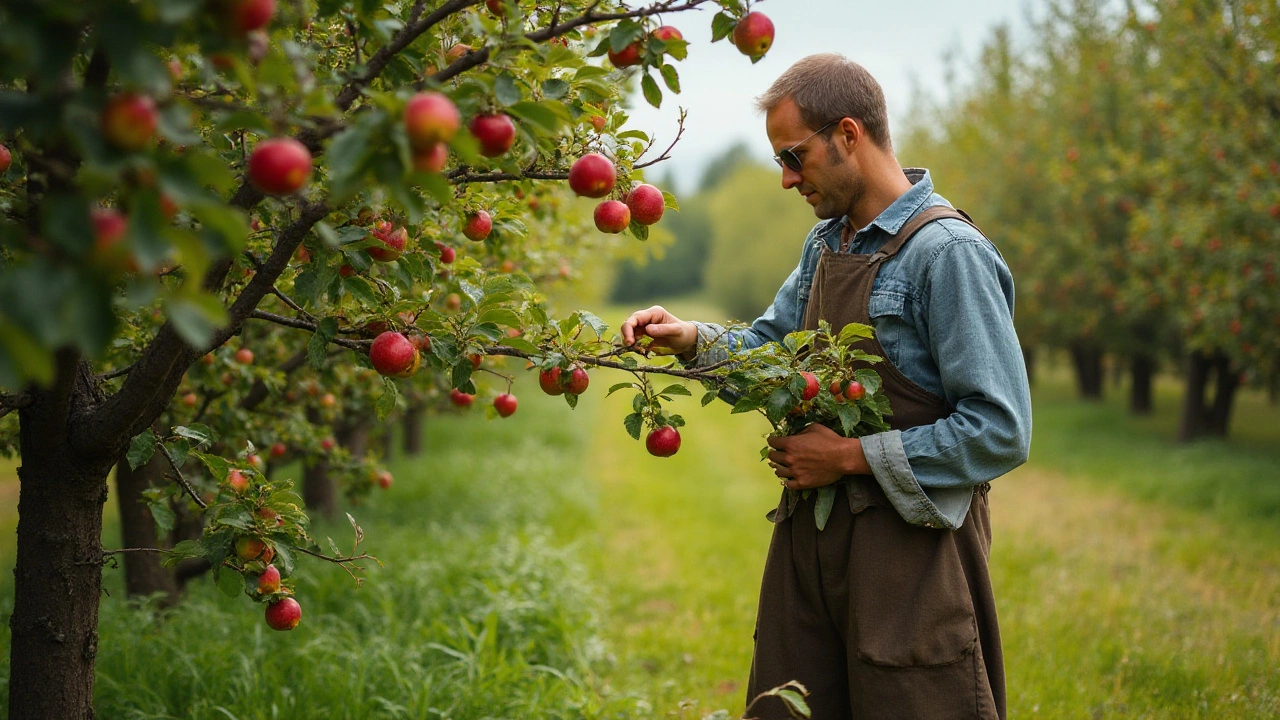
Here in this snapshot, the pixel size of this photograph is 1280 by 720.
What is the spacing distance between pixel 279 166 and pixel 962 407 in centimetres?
145

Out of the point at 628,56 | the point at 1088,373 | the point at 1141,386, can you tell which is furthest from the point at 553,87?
the point at 1088,373

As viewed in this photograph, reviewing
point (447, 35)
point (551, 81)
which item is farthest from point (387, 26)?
point (447, 35)

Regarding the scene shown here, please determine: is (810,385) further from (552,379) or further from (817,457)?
(552,379)

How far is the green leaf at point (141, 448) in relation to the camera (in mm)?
1936

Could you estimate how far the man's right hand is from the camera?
218 cm

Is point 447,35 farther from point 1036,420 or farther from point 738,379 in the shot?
point 1036,420

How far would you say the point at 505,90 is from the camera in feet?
4.44

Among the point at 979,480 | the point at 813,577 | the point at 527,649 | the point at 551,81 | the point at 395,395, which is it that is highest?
the point at 551,81

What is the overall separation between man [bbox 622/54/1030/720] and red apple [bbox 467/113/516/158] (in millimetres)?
853

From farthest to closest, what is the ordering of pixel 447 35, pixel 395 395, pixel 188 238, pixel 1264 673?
pixel 1264 673 → pixel 395 395 → pixel 447 35 → pixel 188 238

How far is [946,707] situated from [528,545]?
3.72m

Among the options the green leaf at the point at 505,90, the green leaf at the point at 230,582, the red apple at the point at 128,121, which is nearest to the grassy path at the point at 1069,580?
the green leaf at the point at 230,582

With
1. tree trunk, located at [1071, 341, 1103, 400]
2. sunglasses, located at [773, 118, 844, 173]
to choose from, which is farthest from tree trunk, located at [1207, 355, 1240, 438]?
sunglasses, located at [773, 118, 844, 173]

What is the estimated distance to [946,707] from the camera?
1928 mm
